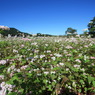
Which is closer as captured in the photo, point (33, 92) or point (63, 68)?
point (33, 92)

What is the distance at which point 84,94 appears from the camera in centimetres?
278

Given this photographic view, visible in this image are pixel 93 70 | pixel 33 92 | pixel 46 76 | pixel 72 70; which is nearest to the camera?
pixel 33 92

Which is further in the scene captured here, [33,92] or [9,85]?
[33,92]

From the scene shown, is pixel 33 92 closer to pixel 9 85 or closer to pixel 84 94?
pixel 9 85

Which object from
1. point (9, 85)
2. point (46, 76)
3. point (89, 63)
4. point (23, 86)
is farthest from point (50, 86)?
point (89, 63)

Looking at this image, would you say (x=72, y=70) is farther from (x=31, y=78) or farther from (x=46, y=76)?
(x=31, y=78)

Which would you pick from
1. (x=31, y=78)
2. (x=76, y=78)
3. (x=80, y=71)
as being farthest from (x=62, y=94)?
(x=31, y=78)

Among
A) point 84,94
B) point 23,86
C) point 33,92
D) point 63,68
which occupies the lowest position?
point 84,94

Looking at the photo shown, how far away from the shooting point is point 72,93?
2756 mm

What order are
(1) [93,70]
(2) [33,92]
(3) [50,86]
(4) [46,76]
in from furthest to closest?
(1) [93,70], (4) [46,76], (3) [50,86], (2) [33,92]

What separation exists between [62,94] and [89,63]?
1.10 m

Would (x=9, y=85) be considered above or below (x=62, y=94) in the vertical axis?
above

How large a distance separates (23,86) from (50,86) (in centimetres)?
65

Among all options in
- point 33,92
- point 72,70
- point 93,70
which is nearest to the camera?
point 33,92
